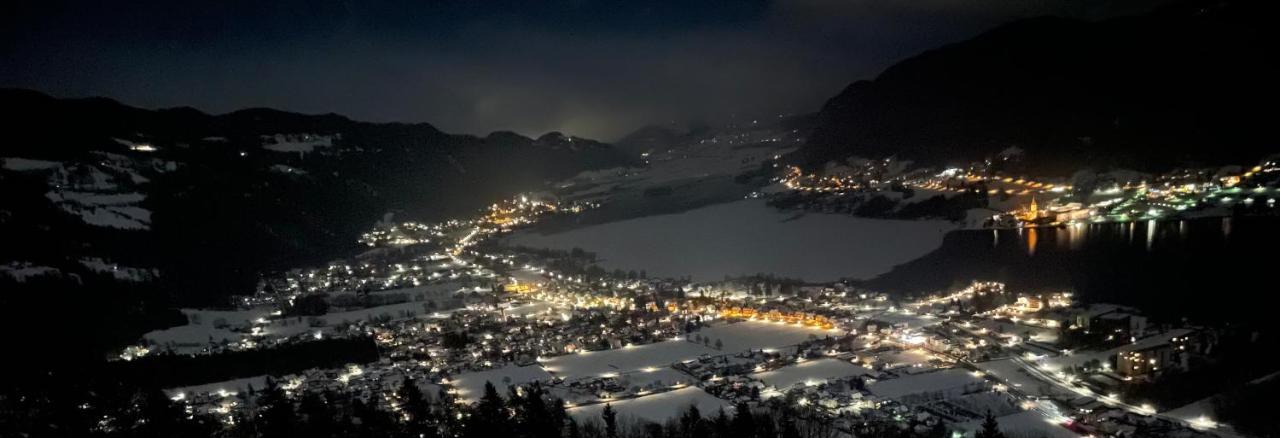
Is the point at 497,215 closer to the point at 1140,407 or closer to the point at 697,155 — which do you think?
the point at 697,155

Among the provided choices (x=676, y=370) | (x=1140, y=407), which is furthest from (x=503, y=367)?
(x=1140, y=407)

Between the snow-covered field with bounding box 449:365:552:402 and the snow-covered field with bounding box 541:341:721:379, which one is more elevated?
the snow-covered field with bounding box 541:341:721:379

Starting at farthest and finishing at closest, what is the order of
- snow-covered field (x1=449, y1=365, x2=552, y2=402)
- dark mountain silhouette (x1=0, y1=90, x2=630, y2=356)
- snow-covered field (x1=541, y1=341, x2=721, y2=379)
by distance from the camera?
dark mountain silhouette (x1=0, y1=90, x2=630, y2=356) < snow-covered field (x1=541, y1=341, x2=721, y2=379) < snow-covered field (x1=449, y1=365, x2=552, y2=402)

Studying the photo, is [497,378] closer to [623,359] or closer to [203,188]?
[623,359]

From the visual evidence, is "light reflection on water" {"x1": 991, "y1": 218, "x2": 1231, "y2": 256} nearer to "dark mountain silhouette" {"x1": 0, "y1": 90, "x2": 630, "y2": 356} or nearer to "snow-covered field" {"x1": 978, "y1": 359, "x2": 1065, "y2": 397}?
"snow-covered field" {"x1": 978, "y1": 359, "x2": 1065, "y2": 397}

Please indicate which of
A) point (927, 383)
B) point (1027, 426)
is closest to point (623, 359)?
point (927, 383)

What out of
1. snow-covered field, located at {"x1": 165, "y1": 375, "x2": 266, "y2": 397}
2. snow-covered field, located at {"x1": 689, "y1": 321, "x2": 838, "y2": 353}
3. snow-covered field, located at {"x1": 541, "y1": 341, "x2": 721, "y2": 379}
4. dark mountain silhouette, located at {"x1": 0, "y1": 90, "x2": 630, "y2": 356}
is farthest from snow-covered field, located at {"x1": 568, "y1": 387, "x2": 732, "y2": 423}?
dark mountain silhouette, located at {"x1": 0, "y1": 90, "x2": 630, "y2": 356}
